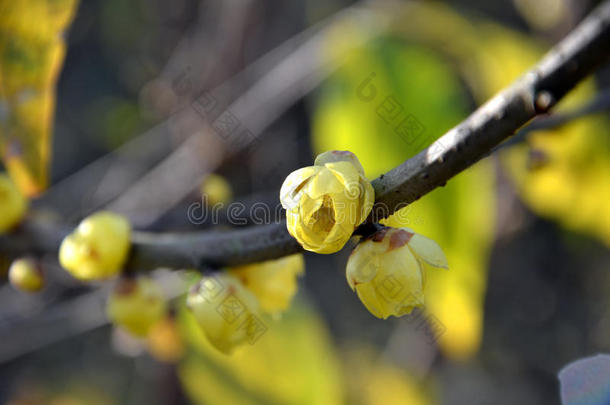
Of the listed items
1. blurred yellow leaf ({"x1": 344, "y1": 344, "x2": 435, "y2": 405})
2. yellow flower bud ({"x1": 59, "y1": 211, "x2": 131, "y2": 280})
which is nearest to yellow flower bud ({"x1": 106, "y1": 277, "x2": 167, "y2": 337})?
yellow flower bud ({"x1": 59, "y1": 211, "x2": 131, "y2": 280})

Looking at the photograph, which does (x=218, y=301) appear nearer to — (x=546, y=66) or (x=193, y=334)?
(x=546, y=66)

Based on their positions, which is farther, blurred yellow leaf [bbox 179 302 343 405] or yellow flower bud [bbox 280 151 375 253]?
blurred yellow leaf [bbox 179 302 343 405]

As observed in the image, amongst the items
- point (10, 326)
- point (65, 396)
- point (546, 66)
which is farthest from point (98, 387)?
point (546, 66)

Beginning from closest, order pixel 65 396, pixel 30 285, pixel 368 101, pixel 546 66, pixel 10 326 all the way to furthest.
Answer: pixel 546 66, pixel 30 285, pixel 368 101, pixel 10 326, pixel 65 396

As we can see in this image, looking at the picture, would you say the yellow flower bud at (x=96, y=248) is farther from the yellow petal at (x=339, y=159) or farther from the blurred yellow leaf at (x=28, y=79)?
the yellow petal at (x=339, y=159)

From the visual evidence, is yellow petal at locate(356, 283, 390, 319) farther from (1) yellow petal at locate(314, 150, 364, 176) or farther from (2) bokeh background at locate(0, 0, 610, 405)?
(2) bokeh background at locate(0, 0, 610, 405)

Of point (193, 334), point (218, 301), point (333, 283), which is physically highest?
point (218, 301)
